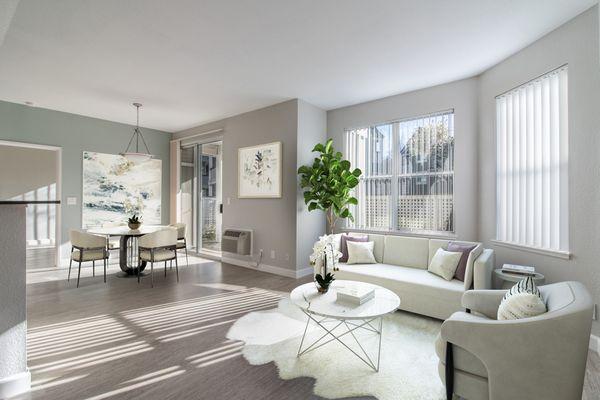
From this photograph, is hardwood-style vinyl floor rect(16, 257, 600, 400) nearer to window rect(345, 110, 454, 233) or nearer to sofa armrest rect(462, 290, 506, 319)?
sofa armrest rect(462, 290, 506, 319)

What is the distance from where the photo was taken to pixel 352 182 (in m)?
4.71

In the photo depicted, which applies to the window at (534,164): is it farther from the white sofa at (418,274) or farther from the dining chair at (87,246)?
the dining chair at (87,246)

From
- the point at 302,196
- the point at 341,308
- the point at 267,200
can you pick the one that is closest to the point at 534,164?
the point at 341,308

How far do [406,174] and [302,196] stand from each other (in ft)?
5.68

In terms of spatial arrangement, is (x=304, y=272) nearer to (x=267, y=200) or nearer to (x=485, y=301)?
(x=267, y=200)

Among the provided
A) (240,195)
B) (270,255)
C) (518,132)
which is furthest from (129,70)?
(518,132)

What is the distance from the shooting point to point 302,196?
16.6 ft

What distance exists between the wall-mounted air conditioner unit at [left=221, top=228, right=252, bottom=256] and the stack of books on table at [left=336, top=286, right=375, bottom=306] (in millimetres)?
3303

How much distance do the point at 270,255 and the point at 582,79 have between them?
4.58m

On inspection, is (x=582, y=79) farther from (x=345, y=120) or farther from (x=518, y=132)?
(x=345, y=120)

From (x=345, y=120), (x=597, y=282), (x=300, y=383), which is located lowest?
(x=300, y=383)

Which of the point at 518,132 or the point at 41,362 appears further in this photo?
the point at 518,132

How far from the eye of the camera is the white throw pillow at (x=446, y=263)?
3.29 meters

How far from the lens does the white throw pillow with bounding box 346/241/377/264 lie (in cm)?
410
